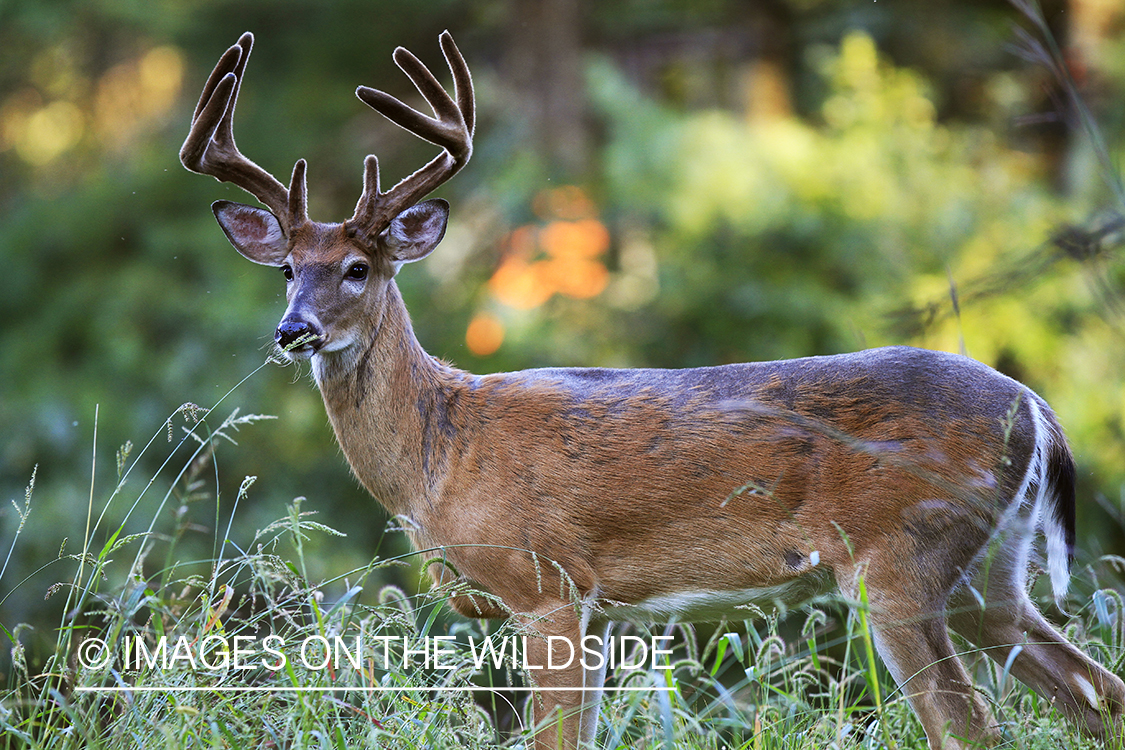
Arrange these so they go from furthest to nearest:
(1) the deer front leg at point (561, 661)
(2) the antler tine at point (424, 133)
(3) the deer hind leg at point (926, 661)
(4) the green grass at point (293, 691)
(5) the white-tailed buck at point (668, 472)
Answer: (2) the antler tine at point (424, 133) → (1) the deer front leg at point (561, 661) → (5) the white-tailed buck at point (668, 472) → (3) the deer hind leg at point (926, 661) → (4) the green grass at point (293, 691)

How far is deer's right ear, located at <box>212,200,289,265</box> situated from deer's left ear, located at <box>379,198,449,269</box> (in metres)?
0.40

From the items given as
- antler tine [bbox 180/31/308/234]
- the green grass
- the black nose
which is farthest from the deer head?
the green grass

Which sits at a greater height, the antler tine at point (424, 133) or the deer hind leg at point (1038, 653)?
the antler tine at point (424, 133)

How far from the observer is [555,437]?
3693 millimetres

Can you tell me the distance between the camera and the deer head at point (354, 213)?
3871mm

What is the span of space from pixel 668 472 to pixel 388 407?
102 cm

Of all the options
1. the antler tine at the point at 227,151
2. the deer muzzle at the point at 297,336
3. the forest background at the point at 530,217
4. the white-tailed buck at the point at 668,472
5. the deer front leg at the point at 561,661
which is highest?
the antler tine at the point at 227,151

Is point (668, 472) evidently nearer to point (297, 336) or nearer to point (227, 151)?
point (297, 336)

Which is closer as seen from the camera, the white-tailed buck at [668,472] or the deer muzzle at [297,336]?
the white-tailed buck at [668,472]

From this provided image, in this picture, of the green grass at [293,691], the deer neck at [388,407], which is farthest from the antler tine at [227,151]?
the green grass at [293,691]

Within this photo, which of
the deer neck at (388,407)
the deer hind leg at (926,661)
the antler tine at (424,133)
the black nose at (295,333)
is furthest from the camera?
the antler tine at (424,133)

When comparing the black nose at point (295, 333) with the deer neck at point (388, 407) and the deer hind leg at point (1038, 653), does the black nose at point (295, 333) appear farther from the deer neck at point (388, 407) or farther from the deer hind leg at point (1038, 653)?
the deer hind leg at point (1038, 653)

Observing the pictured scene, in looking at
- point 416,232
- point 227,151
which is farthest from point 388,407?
point 227,151

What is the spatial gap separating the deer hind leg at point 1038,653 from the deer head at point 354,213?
6.98ft
